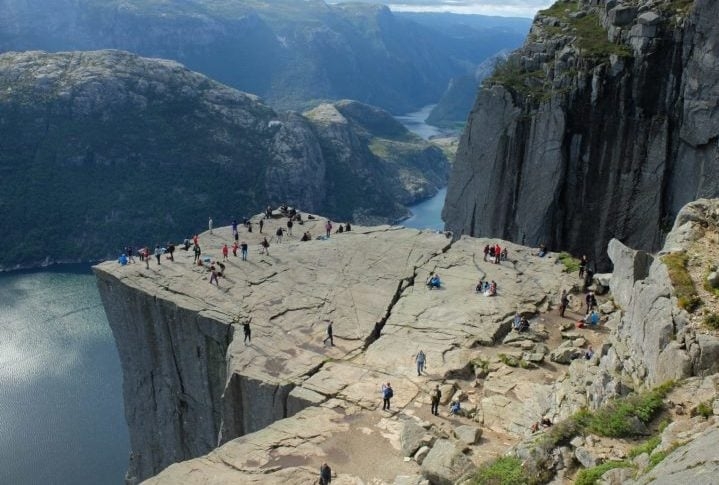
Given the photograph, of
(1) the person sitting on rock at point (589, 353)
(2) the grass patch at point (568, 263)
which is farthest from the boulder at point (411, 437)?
(2) the grass patch at point (568, 263)

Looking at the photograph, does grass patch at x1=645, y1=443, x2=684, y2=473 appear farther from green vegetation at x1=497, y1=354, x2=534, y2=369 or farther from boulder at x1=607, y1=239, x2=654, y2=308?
green vegetation at x1=497, y1=354, x2=534, y2=369

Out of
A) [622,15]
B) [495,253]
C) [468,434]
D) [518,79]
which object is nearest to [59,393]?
[495,253]

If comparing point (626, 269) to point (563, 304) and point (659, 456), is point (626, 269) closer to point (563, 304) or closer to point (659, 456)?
point (563, 304)

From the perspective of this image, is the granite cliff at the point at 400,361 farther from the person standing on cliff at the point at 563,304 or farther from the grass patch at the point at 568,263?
the person standing on cliff at the point at 563,304

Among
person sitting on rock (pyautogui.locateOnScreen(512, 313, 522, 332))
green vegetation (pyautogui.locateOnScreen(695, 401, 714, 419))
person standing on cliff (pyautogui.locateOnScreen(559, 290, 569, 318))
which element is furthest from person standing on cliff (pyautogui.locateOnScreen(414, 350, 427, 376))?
green vegetation (pyautogui.locateOnScreen(695, 401, 714, 419))

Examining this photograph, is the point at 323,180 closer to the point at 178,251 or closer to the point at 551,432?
the point at 178,251
